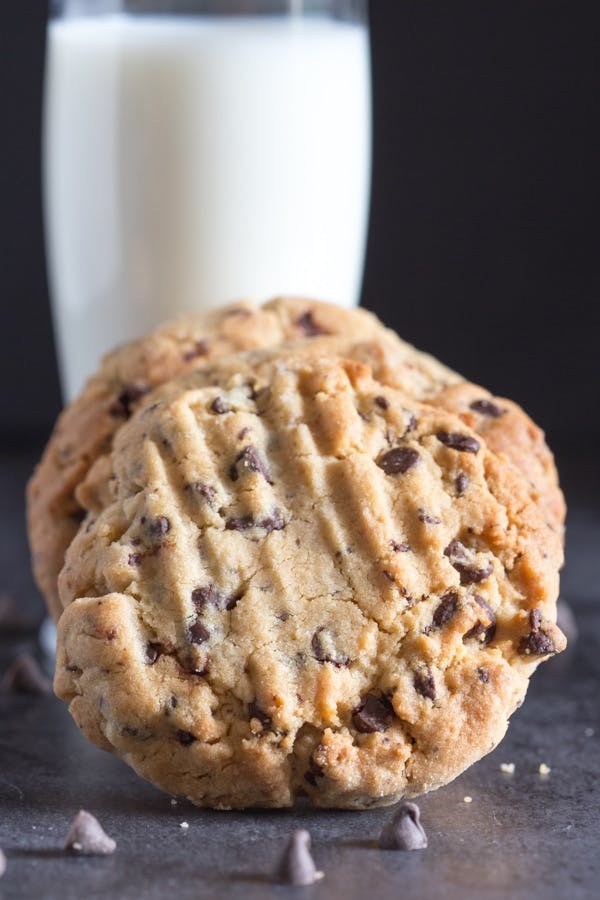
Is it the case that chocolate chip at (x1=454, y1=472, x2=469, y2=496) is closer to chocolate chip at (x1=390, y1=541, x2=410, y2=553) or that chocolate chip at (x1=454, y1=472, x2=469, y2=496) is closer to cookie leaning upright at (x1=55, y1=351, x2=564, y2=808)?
cookie leaning upright at (x1=55, y1=351, x2=564, y2=808)

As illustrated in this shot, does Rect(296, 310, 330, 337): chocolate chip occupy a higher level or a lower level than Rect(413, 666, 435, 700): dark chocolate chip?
higher

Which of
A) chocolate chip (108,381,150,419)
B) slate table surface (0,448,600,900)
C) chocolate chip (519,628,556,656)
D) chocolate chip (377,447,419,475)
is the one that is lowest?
slate table surface (0,448,600,900)

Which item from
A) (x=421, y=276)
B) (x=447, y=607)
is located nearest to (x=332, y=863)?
(x=447, y=607)

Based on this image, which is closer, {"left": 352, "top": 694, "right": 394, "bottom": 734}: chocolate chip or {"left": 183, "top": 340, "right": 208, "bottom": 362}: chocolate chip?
{"left": 352, "top": 694, "right": 394, "bottom": 734}: chocolate chip

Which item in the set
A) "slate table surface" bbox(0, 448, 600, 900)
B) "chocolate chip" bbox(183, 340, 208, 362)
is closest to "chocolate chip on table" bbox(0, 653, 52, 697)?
"slate table surface" bbox(0, 448, 600, 900)

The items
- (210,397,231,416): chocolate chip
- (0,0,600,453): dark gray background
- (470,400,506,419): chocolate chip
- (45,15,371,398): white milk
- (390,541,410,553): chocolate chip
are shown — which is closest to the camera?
(390,541,410,553): chocolate chip

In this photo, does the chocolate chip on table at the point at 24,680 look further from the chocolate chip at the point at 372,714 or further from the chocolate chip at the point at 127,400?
the chocolate chip at the point at 372,714

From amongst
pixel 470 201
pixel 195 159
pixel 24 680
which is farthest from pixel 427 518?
pixel 470 201

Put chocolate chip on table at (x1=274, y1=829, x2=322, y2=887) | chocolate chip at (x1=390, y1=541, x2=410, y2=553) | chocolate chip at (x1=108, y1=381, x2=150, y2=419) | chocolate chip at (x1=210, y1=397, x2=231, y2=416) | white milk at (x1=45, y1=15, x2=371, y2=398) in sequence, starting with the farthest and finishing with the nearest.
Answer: white milk at (x1=45, y1=15, x2=371, y2=398)
chocolate chip at (x1=108, y1=381, x2=150, y2=419)
chocolate chip at (x1=210, y1=397, x2=231, y2=416)
chocolate chip at (x1=390, y1=541, x2=410, y2=553)
chocolate chip on table at (x1=274, y1=829, x2=322, y2=887)

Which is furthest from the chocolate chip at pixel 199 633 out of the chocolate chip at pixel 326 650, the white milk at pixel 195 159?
the white milk at pixel 195 159
